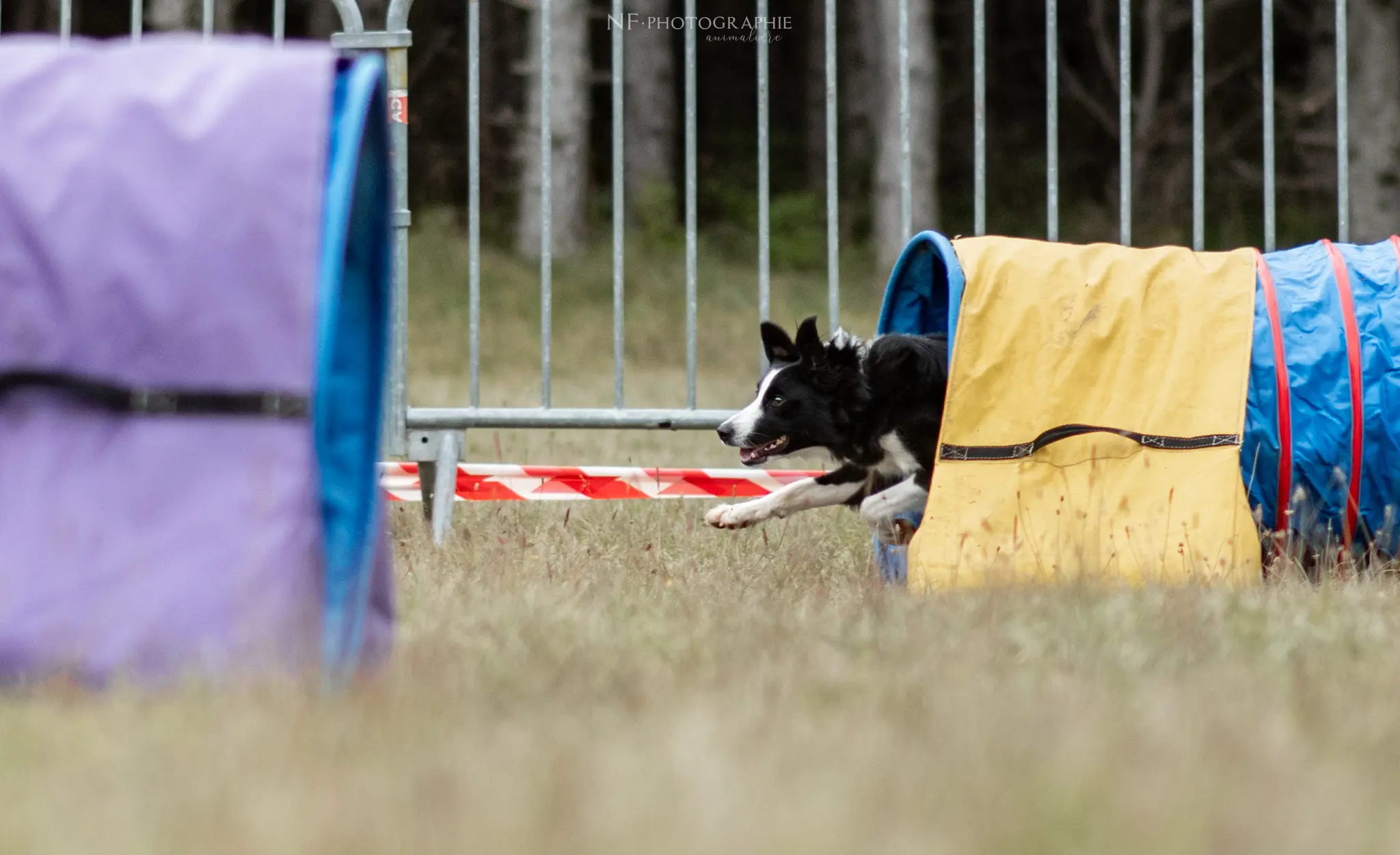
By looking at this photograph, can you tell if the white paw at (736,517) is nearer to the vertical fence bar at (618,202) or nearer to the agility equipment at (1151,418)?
the vertical fence bar at (618,202)

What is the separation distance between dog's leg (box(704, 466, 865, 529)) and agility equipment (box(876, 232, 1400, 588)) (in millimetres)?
1057

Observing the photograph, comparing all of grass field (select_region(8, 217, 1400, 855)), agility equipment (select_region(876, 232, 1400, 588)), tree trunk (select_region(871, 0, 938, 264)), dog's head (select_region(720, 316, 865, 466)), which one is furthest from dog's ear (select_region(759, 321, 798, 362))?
tree trunk (select_region(871, 0, 938, 264))

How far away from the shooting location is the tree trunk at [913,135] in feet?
56.4

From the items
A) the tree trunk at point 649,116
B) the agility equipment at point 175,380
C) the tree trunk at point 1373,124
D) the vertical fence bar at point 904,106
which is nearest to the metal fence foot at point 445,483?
the vertical fence bar at point 904,106

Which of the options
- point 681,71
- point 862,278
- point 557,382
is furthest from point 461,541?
point 681,71

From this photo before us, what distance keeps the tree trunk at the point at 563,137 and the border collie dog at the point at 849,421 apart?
984cm

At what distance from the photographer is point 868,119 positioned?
910 inches

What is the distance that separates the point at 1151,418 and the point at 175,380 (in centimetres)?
299

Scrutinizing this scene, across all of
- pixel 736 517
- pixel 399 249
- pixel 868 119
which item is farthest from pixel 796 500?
pixel 868 119

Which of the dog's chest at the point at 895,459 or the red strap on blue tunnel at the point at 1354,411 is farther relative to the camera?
the dog's chest at the point at 895,459

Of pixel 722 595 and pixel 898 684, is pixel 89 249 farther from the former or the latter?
pixel 722 595

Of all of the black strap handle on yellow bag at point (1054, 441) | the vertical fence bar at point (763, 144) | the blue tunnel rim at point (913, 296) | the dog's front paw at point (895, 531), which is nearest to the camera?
the black strap handle on yellow bag at point (1054, 441)

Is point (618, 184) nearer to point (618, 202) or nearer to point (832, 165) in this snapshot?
point (618, 202)

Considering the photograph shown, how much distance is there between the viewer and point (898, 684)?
10.4 feet
